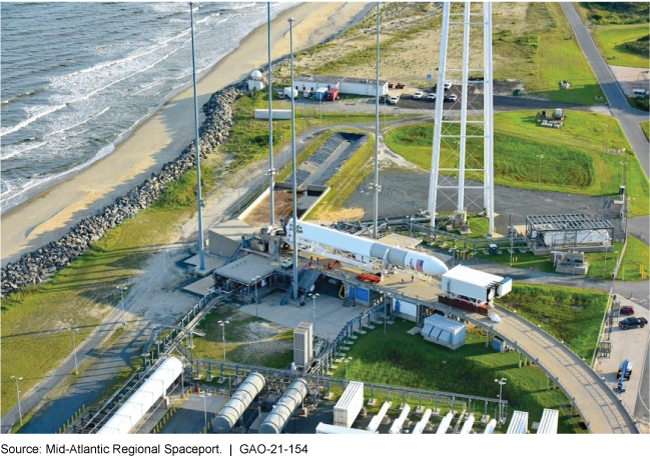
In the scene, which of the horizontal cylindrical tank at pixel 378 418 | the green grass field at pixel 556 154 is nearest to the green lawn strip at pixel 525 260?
the green grass field at pixel 556 154

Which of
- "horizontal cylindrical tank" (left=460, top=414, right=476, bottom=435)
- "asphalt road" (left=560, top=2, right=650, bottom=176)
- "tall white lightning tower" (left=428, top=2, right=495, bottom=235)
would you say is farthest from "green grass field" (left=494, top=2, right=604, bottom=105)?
"horizontal cylindrical tank" (left=460, top=414, right=476, bottom=435)

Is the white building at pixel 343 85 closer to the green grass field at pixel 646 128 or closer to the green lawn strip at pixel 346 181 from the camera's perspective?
the green lawn strip at pixel 346 181

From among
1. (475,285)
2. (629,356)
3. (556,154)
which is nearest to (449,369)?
(475,285)

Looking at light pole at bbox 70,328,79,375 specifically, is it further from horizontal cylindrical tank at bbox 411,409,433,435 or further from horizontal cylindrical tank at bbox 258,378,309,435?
horizontal cylindrical tank at bbox 411,409,433,435

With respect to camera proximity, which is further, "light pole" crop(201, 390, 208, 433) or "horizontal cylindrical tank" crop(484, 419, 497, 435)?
"light pole" crop(201, 390, 208, 433)

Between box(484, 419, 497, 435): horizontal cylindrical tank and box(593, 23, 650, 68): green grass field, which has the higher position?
box(593, 23, 650, 68): green grass field

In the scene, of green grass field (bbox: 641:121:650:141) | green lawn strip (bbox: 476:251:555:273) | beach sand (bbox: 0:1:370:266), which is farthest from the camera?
green grass field (bbox: 641:121:650:141)

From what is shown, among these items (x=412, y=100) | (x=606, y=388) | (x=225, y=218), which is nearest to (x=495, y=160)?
(x=412, y=100)
